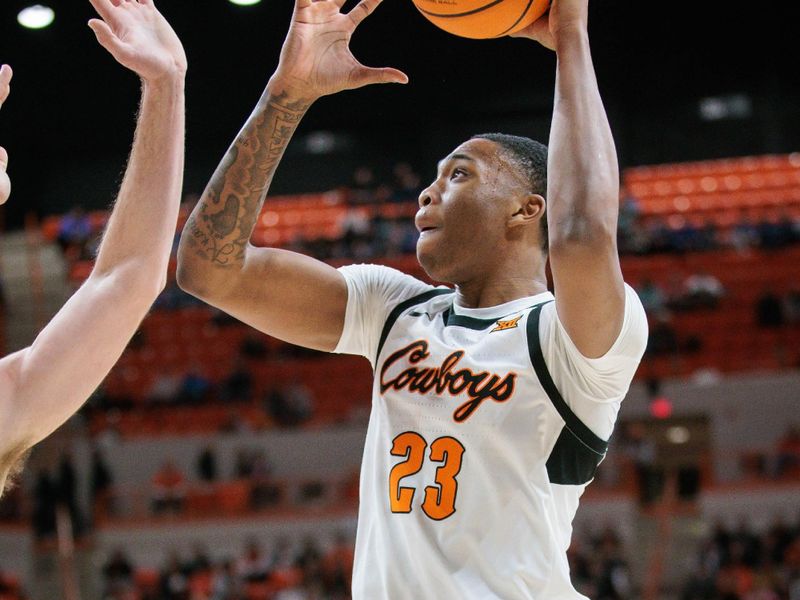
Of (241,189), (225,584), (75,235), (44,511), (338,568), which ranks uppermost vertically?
(241,189)

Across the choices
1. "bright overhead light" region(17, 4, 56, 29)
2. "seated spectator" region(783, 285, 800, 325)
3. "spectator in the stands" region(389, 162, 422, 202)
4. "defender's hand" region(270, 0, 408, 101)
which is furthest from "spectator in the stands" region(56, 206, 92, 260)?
"defender's hand" region(270, 0, 408, 101)

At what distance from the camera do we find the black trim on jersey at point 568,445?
9.61ft

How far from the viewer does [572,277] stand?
2.71 meters

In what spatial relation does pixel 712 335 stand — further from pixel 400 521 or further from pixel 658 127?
pixel 400 521

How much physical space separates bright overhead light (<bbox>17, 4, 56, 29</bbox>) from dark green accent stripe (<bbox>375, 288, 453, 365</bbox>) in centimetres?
762

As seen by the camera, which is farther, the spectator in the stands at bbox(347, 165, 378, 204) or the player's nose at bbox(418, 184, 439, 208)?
the spectator in the stands at bbox(347, 165, 378, 204)

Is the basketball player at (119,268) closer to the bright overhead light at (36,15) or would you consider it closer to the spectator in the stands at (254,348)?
the bright overhead light at (36,15)

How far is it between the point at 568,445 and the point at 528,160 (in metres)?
0.97

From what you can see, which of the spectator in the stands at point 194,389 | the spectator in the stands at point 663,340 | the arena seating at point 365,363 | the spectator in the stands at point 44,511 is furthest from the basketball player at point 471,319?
the spectator in the stands at point 194,389

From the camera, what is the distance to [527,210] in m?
3.35

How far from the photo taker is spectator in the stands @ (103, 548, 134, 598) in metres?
13.9

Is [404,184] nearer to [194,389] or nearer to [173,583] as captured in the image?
[194,389]

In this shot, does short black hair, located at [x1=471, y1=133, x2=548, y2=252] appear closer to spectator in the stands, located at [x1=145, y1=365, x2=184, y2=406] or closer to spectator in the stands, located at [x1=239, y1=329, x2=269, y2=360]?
spectator in the stands, located at [x1=145, y1=365, x2=184, y2=406]

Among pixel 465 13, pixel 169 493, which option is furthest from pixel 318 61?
pixel 169 493
